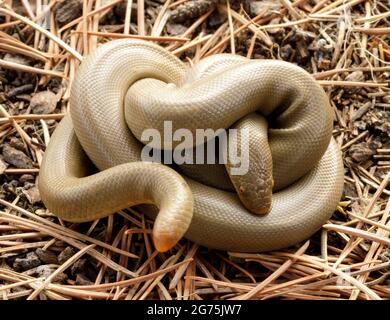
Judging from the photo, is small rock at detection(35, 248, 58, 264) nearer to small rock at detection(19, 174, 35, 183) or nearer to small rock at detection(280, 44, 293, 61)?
small rock at detection(19, 174, 35, 183)

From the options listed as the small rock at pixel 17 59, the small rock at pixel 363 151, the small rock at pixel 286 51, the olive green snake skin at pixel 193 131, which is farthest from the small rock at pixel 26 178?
the small rock at pixel 363 151

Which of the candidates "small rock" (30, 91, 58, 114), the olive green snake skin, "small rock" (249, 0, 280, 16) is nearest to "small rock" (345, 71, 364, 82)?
the olive green snake skin

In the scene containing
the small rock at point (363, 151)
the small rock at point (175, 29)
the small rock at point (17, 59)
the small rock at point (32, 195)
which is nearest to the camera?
the small rock at point (32, 195)

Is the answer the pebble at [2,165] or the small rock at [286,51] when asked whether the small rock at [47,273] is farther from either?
the small rock at [286,51]

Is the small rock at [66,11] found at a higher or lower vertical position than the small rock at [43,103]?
higher

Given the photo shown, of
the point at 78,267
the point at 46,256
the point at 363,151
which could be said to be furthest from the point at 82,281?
the point at 363,151

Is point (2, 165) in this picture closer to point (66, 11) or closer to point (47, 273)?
point (47, 273)
